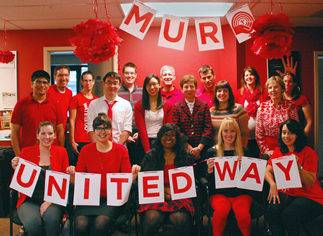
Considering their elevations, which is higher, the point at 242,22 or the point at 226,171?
the point at 242,22

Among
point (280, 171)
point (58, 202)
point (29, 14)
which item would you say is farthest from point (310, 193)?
point (29, 14)

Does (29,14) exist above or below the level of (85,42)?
above

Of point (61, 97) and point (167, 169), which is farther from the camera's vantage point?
point (61, 97)

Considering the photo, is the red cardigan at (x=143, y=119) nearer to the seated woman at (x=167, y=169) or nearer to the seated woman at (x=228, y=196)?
the seated woman at (x=167, y=169)

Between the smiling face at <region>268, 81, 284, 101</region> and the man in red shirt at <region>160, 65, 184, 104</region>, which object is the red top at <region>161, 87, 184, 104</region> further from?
the smiling face at <region>268, 81, 284, 101</region>

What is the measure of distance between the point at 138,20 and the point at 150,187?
5.01ft

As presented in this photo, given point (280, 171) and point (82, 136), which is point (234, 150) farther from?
point (82, 136)

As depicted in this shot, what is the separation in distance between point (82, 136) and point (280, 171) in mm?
2294

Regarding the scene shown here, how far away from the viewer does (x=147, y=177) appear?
7.27 feet

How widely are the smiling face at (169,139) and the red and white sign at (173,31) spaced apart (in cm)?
84

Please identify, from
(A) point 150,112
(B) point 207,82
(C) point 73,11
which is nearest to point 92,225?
(A) point 150,112

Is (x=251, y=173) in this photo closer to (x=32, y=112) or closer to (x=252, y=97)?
(x=252, y=97)

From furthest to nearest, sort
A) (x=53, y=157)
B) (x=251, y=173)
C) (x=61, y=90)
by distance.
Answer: (x=61, y=90)
(x=53, y=157)
(x=251, y=173)

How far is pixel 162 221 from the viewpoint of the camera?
2258 mm
